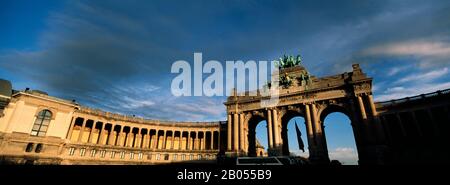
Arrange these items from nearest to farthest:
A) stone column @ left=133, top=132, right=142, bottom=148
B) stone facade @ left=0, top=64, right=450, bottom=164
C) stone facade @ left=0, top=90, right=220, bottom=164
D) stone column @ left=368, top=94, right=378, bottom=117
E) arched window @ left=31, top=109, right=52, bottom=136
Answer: stone facade @ left=0, top=64, right=450, bottom=164, stone column @ left=368, top=94, right=378, bottom=117, stone facade @ left=0, top=90, right=220, bottom=164, arched window @ left=31, top=109, right=52, bottom=136, stone column @ left=133, top=132, right=142, bottom=148

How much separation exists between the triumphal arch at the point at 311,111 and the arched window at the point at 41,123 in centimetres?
3581

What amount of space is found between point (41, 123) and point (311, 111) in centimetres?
5159

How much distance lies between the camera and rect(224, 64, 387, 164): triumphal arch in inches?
1383

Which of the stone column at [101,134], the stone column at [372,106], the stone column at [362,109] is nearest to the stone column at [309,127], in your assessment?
the stone column at [362,109]

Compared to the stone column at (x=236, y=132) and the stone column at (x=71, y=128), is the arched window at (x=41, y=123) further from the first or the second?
the stone column at (x=236, y=132)

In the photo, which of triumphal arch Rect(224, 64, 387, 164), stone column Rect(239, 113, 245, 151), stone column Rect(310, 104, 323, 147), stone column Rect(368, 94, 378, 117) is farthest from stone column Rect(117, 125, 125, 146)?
stone column Rect(368, 94, 378, 117)

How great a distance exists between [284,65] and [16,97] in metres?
53.9

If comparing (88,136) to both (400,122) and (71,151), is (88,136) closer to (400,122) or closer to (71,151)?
(71,151)

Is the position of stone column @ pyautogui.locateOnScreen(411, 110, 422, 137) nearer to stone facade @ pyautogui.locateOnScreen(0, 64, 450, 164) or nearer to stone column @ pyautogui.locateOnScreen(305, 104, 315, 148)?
stone facade @ pyautogui.locateOnScreen(0, 64, 450, 164)

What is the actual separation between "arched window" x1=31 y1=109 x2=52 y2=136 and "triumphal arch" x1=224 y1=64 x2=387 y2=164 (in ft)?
117

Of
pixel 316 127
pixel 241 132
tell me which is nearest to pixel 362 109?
pixel 316 127

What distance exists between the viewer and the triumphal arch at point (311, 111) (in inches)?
1383
